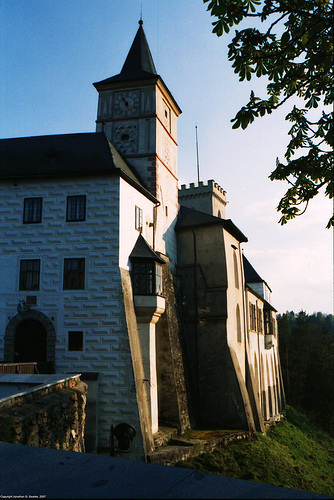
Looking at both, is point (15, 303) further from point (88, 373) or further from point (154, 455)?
point (154, 455)

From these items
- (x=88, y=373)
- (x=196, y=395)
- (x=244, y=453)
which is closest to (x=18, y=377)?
(x=88, y=373)

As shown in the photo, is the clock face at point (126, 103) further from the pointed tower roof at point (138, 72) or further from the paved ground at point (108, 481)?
the paved ground at point (108, 481)

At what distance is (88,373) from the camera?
1727cm

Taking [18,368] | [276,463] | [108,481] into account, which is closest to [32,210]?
[18,368]

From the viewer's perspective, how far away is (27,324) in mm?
18500

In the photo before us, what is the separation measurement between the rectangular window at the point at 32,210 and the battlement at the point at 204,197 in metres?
25.6

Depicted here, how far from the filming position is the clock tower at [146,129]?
24359 millimetres

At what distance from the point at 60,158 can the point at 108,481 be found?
1900 cm

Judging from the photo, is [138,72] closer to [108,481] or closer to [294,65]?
[294,65]

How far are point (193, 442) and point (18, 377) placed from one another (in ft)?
32.6

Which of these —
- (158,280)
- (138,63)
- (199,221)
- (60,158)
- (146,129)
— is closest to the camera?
(158,280)

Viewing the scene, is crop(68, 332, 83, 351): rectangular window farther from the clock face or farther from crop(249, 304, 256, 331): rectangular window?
crop(249, 304, 256, 331): rectangular window

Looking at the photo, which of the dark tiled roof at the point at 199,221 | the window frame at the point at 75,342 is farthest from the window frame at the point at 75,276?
the dark tiled roof at the point at 199,221

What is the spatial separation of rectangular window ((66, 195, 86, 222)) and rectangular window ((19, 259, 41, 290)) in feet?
8.03
